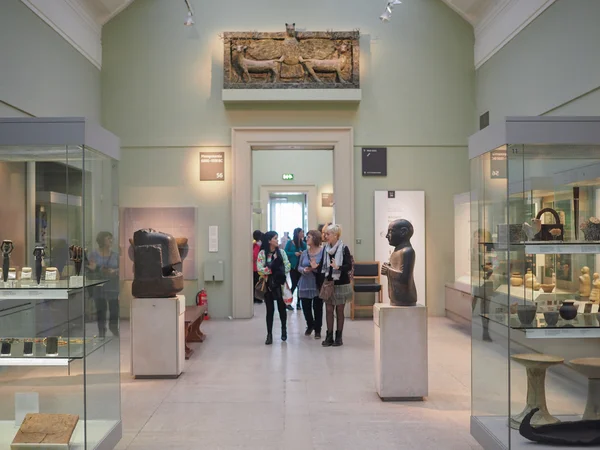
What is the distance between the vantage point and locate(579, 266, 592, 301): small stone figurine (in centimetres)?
450

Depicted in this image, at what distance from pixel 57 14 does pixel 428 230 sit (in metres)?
8.34

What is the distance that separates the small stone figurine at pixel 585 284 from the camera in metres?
4.50

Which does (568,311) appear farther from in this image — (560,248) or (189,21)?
(189,21)

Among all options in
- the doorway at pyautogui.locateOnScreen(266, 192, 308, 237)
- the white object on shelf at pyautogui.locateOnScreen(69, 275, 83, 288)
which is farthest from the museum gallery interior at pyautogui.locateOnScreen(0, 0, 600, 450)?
the doorway at pyautogui.locateOnScreen(266, 192, 308, 237)

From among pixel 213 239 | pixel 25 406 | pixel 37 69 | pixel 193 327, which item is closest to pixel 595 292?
pixel 25 406

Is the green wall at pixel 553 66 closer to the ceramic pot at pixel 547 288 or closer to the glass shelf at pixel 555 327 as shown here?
the ceramic pot at pixel 547 288

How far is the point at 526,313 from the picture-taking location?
13.8 ft

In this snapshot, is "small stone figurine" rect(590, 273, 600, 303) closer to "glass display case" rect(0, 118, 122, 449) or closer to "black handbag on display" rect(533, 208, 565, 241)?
"black handbag on display" rect(533, 208, 565, 241)

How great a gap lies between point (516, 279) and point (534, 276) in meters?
0.28

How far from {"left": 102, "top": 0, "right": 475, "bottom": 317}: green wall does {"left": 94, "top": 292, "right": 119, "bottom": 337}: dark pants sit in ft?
23.6

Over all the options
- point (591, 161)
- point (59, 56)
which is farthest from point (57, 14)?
point (591, 161)

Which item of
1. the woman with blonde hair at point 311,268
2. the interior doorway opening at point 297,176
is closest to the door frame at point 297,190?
the interior doorway opening at point 297,176

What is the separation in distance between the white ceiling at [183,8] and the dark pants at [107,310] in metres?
5.97

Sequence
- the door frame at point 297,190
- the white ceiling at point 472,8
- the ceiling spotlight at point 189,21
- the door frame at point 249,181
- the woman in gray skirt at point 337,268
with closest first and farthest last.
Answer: the woman in gray skirt at point 337,268 → the white ceiling at point 472,8 → the ceiling spotlight at point 189,21 → the door frame at point 249,181 → the door frame at point 297,190
